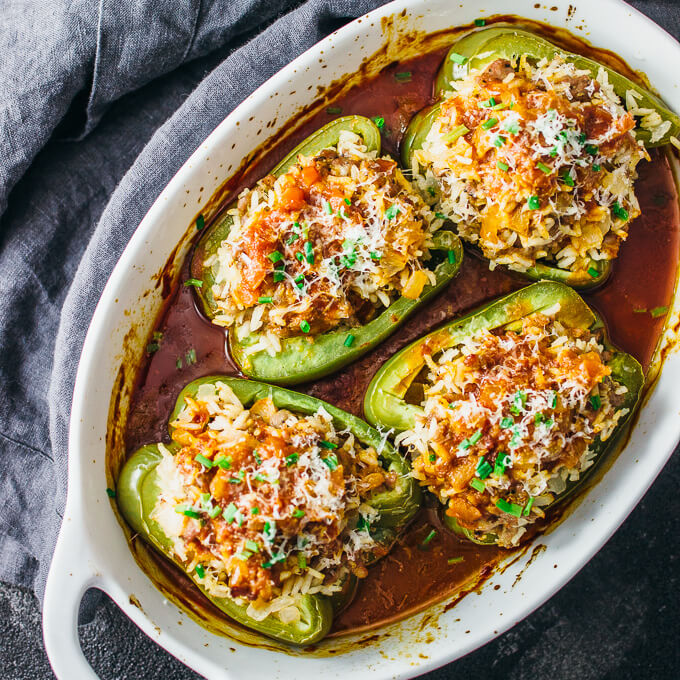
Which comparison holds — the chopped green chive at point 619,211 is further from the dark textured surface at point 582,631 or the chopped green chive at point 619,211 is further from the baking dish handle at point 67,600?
the baking dish handle at point 67,600

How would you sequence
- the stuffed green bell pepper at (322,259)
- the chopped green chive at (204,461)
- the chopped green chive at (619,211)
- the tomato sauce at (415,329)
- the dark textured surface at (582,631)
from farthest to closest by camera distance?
1. the dark textured surface at (582,631)
2. the tomato sauce at (415,329)
3. the chopped green chive at (619,211)
4. the stuffed green bell pepper at (322,259)
5. the chopped green chive at (204,461)

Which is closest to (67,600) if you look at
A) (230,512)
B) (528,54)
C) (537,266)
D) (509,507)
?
(230,512)

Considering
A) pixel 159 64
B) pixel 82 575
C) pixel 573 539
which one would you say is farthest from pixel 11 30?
pixel 573 539

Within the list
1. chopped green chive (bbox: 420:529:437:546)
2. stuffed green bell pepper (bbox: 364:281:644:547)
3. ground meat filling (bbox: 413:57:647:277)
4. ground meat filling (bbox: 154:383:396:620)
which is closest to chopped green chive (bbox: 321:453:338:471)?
ground meat filling (bbox: 154:383:396:620)

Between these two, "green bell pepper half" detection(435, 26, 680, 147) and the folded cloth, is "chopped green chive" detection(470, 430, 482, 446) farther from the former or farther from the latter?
the folded cloth

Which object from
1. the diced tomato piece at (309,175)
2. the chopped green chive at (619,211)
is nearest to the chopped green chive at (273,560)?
the diced tomato piece at (309,175)

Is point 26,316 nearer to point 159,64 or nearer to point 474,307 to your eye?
point 159,64
